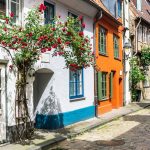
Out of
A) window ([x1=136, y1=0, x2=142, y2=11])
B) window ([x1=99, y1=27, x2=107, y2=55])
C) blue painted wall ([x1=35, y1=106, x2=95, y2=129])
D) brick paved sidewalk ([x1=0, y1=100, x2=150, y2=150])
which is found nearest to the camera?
brick paved sidewalk ([x1=0, y1=100, x2=150, y2=150])

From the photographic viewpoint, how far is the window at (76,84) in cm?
1491

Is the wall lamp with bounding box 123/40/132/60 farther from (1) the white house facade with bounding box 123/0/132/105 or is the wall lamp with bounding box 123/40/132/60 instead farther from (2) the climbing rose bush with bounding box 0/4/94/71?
(2) the climbing rose bush with bounding box 0/4/94/71

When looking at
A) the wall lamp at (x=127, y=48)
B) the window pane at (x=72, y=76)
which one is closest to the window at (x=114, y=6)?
the wall lamp at (x=127, y=48)

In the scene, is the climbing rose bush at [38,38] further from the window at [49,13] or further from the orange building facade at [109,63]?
the orange building facade at [109,63]

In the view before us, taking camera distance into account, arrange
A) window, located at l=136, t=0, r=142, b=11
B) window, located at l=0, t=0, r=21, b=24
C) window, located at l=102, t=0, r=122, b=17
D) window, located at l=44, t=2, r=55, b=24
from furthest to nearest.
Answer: window, located at l=136, t=0, r=142, b=11
window, located at l=102, t=0, r=122, b=17
window, located at l=44, t=2, r=55, b=24
window, located at l=0, t=0, r=21, b=24

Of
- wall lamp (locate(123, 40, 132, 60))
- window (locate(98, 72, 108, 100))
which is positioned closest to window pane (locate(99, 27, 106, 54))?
window (locate(98, 72, 108, 100))

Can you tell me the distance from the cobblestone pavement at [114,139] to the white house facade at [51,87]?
4.36 ft

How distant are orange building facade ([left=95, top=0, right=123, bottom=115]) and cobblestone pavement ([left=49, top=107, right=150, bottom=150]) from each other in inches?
154

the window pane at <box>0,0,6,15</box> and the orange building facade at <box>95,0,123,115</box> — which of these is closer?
the window pane at <box>0,0,6,15</box>

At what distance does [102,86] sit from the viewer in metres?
19.3

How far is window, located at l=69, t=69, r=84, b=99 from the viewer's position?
14906 millimetres

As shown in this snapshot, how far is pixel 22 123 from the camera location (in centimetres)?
1102

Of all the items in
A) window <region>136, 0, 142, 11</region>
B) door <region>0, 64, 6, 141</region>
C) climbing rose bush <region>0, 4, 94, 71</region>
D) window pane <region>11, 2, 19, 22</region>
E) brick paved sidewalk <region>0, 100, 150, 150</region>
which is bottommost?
brick paved sidewalk <region>0, 100, 150, 150</region>

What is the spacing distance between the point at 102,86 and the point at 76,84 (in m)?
4.16
